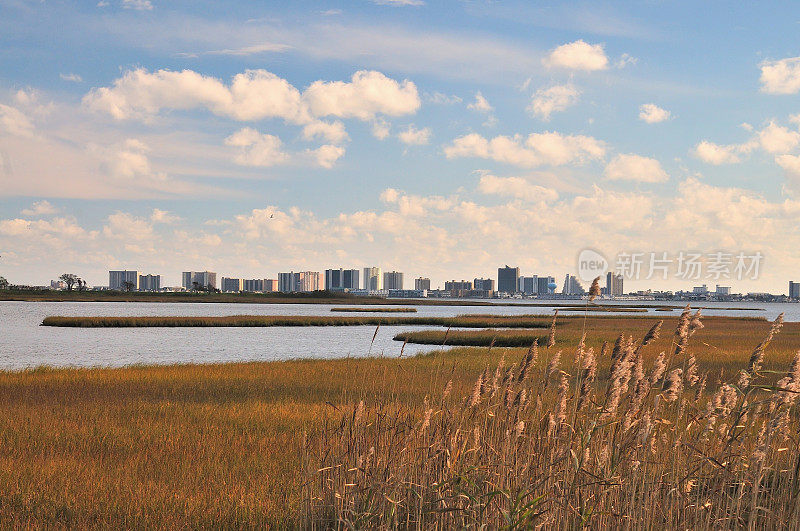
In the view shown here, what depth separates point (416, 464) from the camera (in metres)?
7.32

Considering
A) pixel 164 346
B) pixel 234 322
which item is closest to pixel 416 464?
pixel 164 346

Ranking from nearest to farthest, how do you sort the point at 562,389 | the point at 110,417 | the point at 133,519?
the point at 562,389
the point at 133,519
the point at 110,417

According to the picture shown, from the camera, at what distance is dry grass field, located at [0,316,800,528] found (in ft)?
21.1

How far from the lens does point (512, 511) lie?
18.6 ft

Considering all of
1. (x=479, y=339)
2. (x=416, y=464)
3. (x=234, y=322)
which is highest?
(x=416, y=464)

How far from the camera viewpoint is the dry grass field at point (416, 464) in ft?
21.1

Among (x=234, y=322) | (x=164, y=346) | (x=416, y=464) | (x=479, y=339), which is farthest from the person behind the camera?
(x=234, y=322)

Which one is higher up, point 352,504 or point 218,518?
point 352,504

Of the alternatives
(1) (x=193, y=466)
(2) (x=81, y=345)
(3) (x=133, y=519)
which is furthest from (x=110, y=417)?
(2) (x=81, y=345)

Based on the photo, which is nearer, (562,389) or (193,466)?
(562,389)

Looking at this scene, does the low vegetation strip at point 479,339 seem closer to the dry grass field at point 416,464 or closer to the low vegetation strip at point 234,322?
the low vegetation strip at point 234,322

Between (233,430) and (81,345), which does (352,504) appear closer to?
(233,430)

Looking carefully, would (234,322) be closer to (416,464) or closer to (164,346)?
(164,346)

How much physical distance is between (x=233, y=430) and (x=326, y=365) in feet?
49.7
